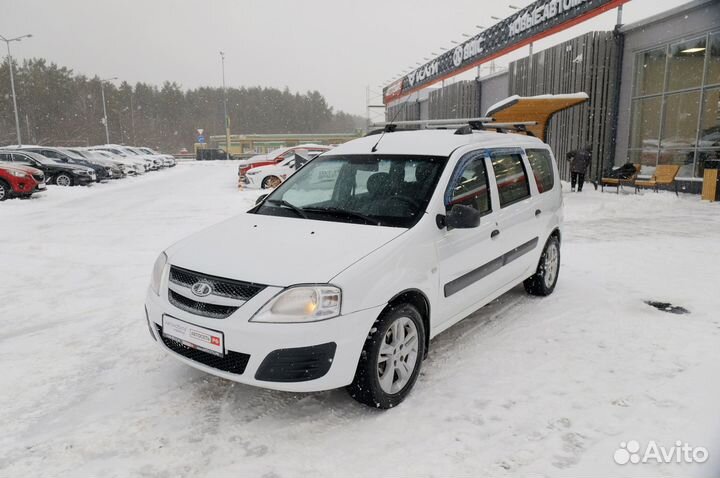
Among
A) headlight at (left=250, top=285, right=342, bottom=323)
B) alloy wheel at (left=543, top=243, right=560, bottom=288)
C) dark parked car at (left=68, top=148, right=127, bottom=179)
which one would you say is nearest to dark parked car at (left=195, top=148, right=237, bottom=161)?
dark parked car at (left=68, top=148, right=127, bottom=179)

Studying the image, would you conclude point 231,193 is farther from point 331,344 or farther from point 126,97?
point 126,97

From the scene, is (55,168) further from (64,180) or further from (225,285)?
(225,285)

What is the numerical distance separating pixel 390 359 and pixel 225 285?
3.69ft

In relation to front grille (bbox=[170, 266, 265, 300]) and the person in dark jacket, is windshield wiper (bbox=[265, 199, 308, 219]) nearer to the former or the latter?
front grille (bbox=[170, 266, 265, 300])

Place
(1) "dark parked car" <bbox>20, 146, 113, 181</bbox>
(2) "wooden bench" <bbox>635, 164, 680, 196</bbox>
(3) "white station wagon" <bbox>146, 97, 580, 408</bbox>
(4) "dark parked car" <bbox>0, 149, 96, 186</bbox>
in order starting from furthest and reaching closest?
(1) "dark parked car" <bbox>20, 146, 113, 181</bbox>
(4) "dark parked car" <bbox>0, 149, 96, 186</bbox>
(2) "wooden bench" <bbox>635, 164, 680, 196</bbox>
(3) "white station wagon" <bbox>146, 97, 580, 408</bbox>

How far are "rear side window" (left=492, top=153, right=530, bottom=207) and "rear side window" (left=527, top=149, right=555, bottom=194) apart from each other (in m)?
0.31

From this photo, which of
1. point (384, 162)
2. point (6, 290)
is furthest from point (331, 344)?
point (6, 290)

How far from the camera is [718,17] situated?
44.8 feet

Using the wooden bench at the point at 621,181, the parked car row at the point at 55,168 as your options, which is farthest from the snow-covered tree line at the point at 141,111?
the wooden bench at the point at 621,181

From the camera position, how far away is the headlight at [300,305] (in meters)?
2.75

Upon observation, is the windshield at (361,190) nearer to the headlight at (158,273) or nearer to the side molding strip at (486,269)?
the side molding strip at (486,269)

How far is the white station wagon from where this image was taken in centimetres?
277

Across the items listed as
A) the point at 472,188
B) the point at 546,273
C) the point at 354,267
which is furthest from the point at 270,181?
the point at 354,267

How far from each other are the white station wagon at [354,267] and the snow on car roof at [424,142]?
18mm
